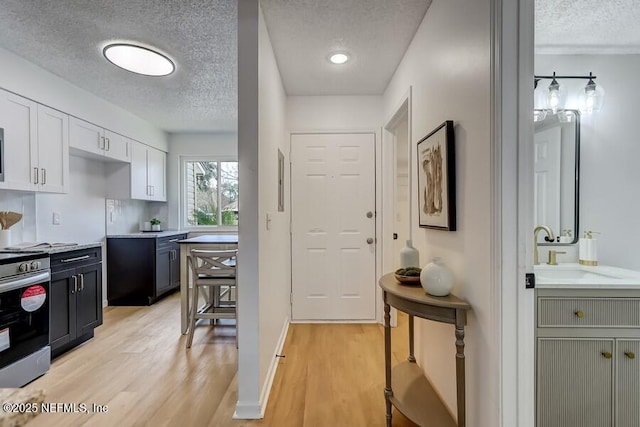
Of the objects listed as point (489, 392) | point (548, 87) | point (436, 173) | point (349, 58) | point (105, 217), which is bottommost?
point (489, 392)

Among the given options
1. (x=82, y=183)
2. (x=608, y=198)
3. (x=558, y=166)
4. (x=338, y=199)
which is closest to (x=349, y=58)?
(x=338, y=199)

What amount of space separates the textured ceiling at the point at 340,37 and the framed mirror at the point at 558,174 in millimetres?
1110

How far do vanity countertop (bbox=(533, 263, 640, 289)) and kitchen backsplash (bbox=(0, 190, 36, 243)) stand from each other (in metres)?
4.07

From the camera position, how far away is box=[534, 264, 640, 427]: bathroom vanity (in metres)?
1.37

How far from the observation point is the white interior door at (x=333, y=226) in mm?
3324

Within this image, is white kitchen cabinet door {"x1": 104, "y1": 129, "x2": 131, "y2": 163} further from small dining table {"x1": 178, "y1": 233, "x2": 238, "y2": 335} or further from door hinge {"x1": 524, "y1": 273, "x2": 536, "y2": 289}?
door hinge {"x1": 524, "y1": 273, "x2": 536, "y2": 289}

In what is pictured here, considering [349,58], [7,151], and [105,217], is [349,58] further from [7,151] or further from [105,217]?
[105,217]

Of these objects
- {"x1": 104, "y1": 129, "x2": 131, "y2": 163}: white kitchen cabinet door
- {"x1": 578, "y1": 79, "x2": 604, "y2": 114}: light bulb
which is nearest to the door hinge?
{"x1": 578, "y1": 79, "x2": 604, "y2": 114}: light bulb

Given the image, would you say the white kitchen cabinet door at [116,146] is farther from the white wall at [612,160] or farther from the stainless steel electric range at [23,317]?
the white wall at [612,160]

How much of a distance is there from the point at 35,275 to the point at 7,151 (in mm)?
1087

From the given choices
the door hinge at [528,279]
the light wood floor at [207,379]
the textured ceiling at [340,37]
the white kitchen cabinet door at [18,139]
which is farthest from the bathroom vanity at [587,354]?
the white kitchen cabinet door at [18,139]

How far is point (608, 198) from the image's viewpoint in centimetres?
196

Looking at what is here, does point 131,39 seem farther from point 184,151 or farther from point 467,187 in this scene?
point 184,151

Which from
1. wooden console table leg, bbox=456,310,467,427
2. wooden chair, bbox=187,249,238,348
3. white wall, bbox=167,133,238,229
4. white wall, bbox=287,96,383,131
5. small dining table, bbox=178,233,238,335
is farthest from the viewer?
white wall, bbox=167,133,238,229
